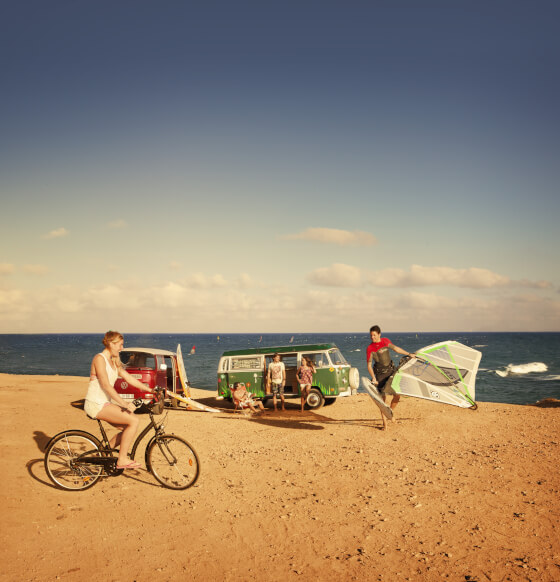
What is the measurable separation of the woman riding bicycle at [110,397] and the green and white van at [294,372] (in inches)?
381

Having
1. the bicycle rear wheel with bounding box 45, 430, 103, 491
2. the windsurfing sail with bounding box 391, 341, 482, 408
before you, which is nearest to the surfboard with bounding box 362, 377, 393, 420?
the windsurfing sail with bounding box 391, 341, 482, 408

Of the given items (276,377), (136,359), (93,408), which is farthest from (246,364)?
(93,408)

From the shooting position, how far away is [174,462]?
6820 mm

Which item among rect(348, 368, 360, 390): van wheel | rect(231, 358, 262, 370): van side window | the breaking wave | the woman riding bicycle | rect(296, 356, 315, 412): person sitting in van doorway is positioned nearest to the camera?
the woman riding bicycle

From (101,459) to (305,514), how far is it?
3202 mm

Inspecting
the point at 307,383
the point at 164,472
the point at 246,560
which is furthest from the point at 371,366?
the point at 246,560

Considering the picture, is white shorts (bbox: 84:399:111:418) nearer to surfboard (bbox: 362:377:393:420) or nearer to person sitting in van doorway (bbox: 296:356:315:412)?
surfboard (bbox: 362:377:393:420)

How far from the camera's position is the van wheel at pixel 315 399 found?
50.4 ft

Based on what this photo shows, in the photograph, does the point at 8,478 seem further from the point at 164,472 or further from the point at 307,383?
the point at 307,383

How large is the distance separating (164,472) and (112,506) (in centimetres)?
99

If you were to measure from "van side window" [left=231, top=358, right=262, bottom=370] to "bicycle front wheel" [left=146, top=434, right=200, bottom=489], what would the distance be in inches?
363

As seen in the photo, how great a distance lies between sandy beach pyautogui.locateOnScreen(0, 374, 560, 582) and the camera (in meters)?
4.66

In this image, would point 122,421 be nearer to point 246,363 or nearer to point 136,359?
point 136,359

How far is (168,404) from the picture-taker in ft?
54.4
